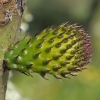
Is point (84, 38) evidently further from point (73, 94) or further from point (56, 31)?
point (73, 94)

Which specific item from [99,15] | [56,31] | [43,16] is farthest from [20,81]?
[99,15]

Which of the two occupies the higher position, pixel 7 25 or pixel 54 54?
pixel 7 25

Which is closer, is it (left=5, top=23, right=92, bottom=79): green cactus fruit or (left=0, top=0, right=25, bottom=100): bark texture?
(left=0, top=0, right=25, bottom=100): bark texture

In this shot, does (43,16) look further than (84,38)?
Yes

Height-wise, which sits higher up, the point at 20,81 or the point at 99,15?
the point at 99,15
